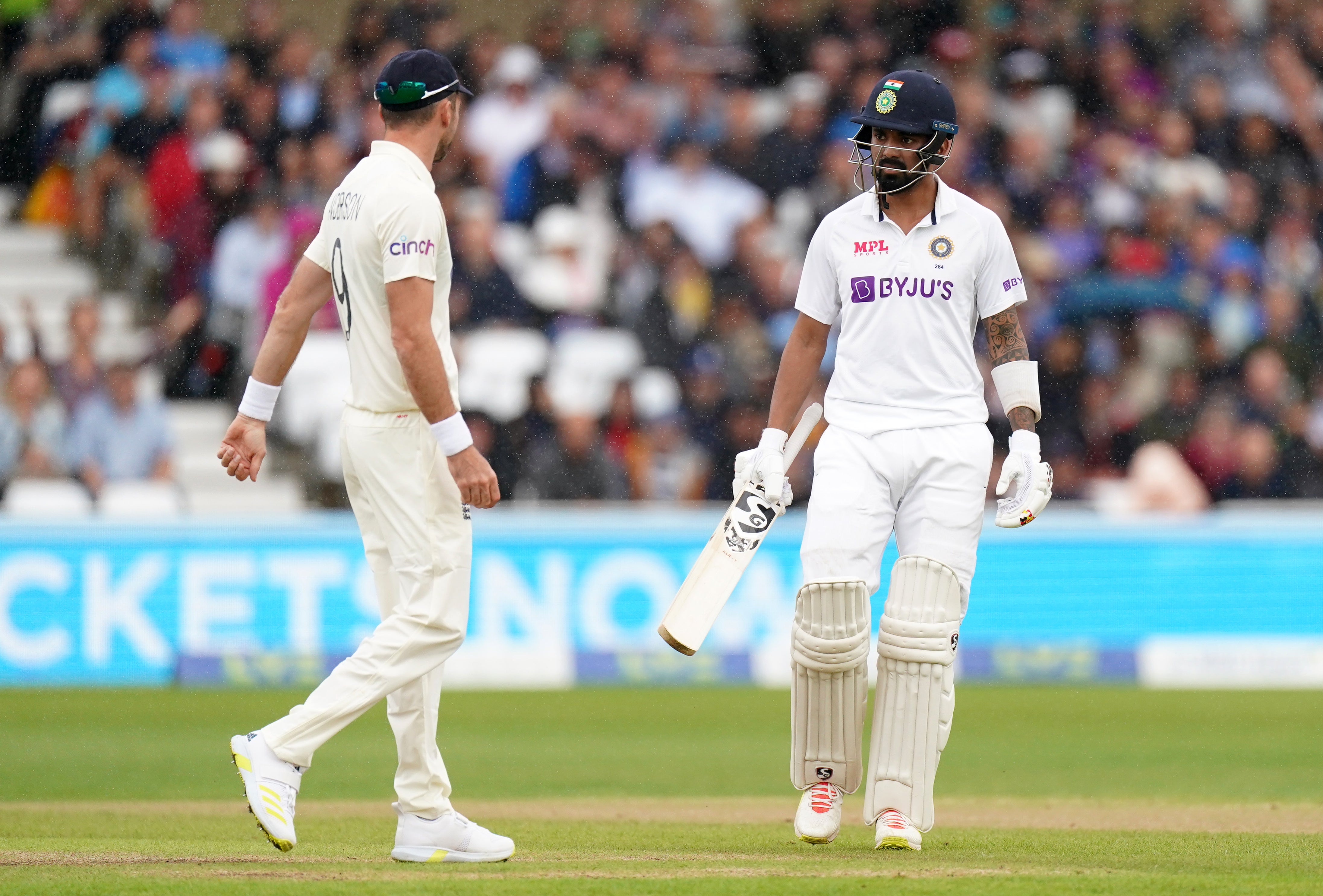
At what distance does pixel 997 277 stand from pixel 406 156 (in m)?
1.77

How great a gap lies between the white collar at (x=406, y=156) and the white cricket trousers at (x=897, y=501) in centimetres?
144

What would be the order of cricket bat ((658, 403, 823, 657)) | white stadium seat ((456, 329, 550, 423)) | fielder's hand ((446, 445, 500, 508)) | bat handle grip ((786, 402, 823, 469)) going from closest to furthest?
fielder's hand ((446, 445, 500, 508)), cricket bat ((658, 403, 823, 657)), bat handle grip ((786, 402, 823, 469)), white stadium seat ((456, 329, 550, 423))

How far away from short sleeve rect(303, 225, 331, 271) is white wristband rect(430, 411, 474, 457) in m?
0.61

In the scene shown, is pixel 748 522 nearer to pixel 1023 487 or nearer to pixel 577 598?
pixel 1023 487

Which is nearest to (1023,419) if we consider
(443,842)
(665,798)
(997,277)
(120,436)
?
(997,277)

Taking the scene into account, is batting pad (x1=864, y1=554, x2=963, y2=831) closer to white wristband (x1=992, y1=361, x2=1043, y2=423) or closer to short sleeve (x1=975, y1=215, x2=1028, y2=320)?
white wristband (x1=992, y1=361, x2=1043, y2=423)

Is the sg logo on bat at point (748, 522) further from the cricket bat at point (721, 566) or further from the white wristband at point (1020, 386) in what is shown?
the white wristband at point (1020, 386)


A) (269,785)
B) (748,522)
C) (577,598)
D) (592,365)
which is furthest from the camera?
(592,365)

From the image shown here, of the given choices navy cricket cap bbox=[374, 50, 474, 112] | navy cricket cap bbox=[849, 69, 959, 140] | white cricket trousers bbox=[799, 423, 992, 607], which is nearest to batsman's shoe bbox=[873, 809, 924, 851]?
white cricket trousers bbox=[799, 423, 992, 607]

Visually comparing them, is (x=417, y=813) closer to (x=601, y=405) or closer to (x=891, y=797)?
(x=891, y=797)

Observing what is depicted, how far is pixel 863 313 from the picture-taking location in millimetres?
5520

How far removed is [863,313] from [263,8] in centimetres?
1088

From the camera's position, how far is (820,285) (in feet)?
18.5

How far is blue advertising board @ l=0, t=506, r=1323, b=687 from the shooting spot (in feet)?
37.2
